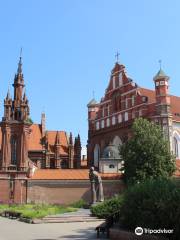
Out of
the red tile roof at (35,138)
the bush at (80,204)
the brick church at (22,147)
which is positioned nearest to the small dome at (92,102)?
the brick church at (22,147)

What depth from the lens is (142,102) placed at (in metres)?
56.0

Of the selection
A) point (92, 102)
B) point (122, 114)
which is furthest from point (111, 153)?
point (92, 102)

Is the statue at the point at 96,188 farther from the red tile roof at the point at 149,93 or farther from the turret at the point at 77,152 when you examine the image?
the turret at the point at 77,152

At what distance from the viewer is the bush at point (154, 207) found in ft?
47.7

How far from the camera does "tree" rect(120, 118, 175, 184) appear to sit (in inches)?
1734

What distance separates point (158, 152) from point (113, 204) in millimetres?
17770

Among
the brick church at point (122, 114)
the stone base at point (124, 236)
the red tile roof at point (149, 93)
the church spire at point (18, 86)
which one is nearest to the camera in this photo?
the stone base at point (124, 236)

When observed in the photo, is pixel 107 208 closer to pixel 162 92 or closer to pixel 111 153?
pixel 111 153

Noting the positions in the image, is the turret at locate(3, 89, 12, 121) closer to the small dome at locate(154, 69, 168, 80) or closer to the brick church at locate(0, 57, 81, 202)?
the brick church at locate(0, 57, 81, 202)

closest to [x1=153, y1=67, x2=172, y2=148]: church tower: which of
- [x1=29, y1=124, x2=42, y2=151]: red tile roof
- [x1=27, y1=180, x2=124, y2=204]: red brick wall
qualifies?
[x1=27, y1=180, x2=124, y2=204]: red brick wall

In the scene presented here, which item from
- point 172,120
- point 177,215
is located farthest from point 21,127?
point 177,215

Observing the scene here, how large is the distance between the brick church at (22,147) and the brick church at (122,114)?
5029mm

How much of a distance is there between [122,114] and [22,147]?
16282 mm

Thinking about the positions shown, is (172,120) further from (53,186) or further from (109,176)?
(53,186)
